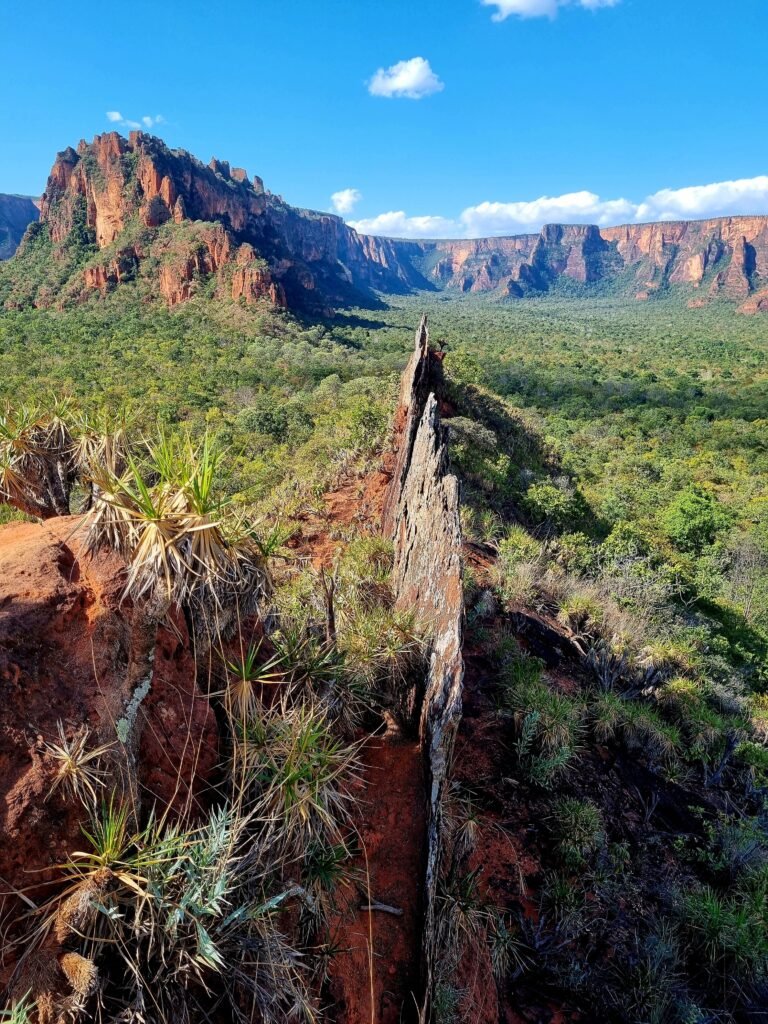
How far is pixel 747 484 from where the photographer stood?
25.4 metres

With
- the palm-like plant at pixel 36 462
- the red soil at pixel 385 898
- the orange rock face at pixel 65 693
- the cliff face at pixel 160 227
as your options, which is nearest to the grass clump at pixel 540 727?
the red soil at pixel 385 898

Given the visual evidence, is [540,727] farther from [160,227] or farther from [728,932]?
[160,227]

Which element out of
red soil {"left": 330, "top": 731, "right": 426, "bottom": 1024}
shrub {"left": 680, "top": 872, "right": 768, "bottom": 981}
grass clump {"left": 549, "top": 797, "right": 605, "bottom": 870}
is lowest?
shrub {"left": 680, "top": 872, "right": 768, "bottom": 981}

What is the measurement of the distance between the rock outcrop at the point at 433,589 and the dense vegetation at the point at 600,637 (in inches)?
13.4

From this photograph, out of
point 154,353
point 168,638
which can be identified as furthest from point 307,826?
point 154,353

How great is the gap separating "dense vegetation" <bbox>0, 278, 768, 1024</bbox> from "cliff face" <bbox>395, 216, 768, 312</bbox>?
4931 inches

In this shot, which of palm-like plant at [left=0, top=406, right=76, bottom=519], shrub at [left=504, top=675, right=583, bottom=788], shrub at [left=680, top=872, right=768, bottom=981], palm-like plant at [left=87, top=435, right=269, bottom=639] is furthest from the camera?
shrub at [left=504, top=675, right=583, bottom=788]

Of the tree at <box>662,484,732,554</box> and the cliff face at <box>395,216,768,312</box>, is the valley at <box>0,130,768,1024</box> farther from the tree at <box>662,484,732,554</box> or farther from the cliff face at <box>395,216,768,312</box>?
the cliff face at <box>395,216,768,312</box>

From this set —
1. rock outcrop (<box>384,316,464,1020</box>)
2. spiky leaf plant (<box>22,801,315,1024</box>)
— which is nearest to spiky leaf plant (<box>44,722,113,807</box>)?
spiky leaf plant (<box>22,801,315,1024</box>)

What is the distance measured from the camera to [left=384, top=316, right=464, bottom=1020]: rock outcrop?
3260 mm

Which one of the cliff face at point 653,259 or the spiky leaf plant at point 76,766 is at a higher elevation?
the cliff face at point 653,259

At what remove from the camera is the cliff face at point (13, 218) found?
445 feet

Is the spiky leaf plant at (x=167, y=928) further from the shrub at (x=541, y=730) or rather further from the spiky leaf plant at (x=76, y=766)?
the shrub at (x=541, y=730)

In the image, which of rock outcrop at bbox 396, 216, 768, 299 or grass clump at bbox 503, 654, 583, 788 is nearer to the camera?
grass clump at bbox 503, 654, 583, 788
